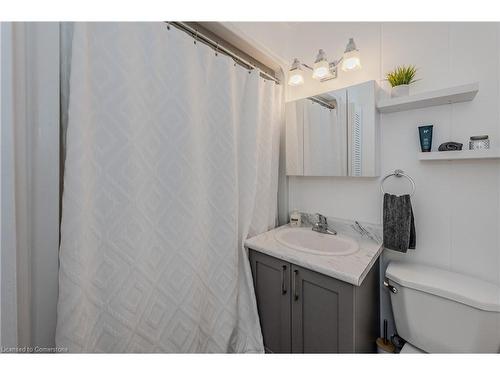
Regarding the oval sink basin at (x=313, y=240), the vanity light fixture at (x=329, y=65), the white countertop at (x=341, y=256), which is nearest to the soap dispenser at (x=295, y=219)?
the oval sink basin at (x=313, y=240)

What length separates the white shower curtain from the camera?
76 cm

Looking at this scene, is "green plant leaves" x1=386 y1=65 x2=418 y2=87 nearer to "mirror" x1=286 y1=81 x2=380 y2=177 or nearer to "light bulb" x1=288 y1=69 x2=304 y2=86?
"mirror" x1=286 y1=81 x2=380 y2=177

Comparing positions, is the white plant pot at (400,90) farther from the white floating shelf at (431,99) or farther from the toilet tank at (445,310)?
the toilet tank at (445,310)

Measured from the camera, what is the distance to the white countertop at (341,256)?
0.92 meters

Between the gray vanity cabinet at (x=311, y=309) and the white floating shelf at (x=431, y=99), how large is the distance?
910mm

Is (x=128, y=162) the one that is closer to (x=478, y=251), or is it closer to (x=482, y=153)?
(x=482, y=153)

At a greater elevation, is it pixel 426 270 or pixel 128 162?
pixel 128 162

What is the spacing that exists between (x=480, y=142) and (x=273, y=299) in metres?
1.25

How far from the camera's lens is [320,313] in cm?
100

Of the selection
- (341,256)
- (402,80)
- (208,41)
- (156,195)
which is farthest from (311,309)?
(208,41)

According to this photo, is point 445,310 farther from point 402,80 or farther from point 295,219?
point 402,80

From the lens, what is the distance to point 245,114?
54.2 inches
